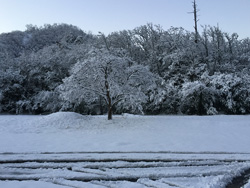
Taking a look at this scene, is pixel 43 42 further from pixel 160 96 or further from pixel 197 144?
pixel 197 144

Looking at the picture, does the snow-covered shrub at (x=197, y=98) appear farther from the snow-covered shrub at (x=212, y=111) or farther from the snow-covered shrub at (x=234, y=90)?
the snow-covered shrub at (x=234, y=90)

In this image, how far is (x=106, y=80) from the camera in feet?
40.0

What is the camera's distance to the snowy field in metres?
4.14

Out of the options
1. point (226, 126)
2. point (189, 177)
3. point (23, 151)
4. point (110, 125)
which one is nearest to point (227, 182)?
point (189, 177)

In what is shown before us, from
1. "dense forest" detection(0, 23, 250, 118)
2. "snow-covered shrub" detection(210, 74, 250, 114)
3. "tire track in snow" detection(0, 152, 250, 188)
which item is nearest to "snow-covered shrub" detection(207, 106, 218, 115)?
"dense forest" detection(0, 23, 250, 118)

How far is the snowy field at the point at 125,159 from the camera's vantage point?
4141 mm

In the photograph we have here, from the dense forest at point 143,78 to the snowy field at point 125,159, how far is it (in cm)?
395

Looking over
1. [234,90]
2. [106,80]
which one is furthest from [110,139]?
[234,90]

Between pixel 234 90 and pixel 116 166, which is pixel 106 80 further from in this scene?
pixel 234 90

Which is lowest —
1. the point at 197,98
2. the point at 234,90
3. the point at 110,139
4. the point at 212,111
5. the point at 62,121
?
the point at 110,139

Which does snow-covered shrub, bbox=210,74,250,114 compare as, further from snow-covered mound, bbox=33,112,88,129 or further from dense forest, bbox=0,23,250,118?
snow-covered mound, bbox=33,112,88,129

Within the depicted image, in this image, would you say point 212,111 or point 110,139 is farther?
point 212,111

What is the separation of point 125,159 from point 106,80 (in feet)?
23.8

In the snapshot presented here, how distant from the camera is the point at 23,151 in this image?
257 inches
